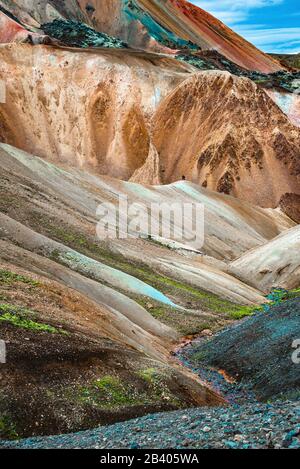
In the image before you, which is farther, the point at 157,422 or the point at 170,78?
the point at 170,78

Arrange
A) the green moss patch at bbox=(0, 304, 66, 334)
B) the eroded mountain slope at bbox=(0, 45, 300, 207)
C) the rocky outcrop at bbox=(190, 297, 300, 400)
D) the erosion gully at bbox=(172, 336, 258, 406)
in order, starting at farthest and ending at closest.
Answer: the eroded mountain slope at bbox=(0, 45, 300, 207), the erosion gully at bbox=(172, 336, 258, 406), the rocky outcrop at bbox=(190, 297, 300, 400), the green moss patch at bbox=(0, 304, 66, 334)

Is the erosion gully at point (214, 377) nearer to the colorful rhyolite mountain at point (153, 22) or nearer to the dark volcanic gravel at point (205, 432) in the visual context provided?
the dark volcanic gravel at point (205, 432)

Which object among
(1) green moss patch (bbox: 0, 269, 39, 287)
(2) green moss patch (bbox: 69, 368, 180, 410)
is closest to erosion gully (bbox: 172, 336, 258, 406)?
(2) green moss patch (bbox: 69, 368, 180, 410)

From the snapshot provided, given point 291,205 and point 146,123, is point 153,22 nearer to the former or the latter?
point 146,123

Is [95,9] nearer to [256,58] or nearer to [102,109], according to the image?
[256,58]

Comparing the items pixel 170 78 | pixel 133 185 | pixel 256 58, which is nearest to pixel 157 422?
pixel 133 185

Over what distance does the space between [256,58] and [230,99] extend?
305 ft

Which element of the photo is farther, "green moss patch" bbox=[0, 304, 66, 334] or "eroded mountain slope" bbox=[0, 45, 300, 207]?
"eroded mountain slope" bbox=[0, 45, 300, 207]

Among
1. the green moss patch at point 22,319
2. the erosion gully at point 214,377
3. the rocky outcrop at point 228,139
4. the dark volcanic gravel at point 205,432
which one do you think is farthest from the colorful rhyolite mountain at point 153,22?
the dark volcanic gravel at point 205,432

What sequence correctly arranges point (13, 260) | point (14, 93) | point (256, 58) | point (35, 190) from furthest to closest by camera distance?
point (256, 58) < point (14, 93) < point (35, 190) < point (13, 260)

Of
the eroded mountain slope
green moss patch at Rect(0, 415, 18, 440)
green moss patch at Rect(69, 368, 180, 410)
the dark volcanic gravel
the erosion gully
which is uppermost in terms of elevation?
the eroded mountain slope

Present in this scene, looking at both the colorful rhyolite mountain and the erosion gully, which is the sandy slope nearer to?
the erosion gully

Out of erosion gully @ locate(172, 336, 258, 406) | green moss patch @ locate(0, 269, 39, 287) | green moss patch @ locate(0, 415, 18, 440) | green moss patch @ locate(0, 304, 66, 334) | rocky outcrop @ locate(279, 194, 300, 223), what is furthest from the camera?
rocky outcrop @ locate(279, 194, 300, 223)

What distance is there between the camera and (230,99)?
100m
